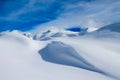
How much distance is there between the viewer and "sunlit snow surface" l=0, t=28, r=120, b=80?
1127cm

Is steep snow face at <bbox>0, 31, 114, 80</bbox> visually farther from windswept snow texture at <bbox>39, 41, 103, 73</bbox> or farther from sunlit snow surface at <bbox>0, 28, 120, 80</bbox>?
windswept snow texture at <bbox>39, 41, 103, 73</bbox>

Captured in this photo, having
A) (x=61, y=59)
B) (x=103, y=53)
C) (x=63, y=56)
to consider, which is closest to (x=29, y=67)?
(x=61, y=59)

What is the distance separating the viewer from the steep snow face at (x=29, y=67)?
10.9 metres

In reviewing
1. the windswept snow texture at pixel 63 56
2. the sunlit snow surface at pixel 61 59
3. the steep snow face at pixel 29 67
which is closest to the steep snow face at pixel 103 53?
the sunlit snow surface at pixel 61 59

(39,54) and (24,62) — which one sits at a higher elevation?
(39,54)

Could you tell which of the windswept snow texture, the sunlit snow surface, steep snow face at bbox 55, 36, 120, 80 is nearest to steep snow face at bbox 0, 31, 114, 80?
the sunlit snow surface

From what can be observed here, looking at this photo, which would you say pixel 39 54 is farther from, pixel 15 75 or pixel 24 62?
pixel 15 75

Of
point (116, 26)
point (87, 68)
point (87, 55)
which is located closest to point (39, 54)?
point (87, 55)

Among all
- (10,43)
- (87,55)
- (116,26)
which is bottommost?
(87,55)

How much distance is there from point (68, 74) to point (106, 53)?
4.05 m

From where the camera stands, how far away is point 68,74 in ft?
37.6

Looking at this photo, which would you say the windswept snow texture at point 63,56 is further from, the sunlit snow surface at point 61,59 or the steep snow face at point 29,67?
the steep snow face at point 29,67

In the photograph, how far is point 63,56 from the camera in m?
14.6

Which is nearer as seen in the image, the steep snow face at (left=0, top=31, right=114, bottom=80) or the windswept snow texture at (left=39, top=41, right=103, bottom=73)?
the steep snow face at (left=0, top=31, right=114, bottom=80)
